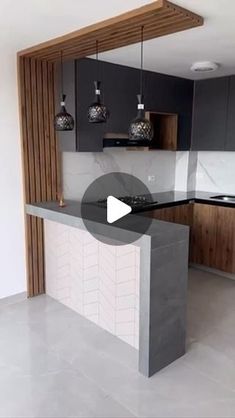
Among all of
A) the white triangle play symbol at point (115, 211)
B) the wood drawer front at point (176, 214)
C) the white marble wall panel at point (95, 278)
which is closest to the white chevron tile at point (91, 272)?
the white marble wall panel at point (95, 278)

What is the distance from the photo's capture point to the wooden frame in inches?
106

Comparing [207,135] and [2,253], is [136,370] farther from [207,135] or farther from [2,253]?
[207,135]

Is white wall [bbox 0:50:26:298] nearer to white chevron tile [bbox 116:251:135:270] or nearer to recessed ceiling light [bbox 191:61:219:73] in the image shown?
white chevron tile [bbox 116:251:135:270]

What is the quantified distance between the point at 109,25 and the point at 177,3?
1.69 ft

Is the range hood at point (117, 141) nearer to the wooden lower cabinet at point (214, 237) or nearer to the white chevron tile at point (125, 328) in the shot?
the wooden lower cabinet at point (214, 237)

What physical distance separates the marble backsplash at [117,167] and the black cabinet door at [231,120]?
34.1 inches

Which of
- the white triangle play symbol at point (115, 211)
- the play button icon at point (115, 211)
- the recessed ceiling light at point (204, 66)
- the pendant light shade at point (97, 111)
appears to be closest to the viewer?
the play button icon at point (115, 211)

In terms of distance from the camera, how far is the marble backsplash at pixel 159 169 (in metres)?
3.82

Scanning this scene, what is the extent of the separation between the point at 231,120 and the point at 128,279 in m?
2.67

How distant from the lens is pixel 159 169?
4.75m

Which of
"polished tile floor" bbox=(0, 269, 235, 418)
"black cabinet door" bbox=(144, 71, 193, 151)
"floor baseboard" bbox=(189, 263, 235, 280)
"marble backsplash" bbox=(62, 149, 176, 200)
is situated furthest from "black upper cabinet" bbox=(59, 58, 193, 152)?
"floor baseboard" bbox=(189, 263, 235, 280)

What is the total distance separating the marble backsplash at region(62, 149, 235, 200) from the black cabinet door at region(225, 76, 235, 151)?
31cm

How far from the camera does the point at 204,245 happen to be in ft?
14.3

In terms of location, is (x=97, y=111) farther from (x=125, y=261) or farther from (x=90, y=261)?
(x=90, y=261)
